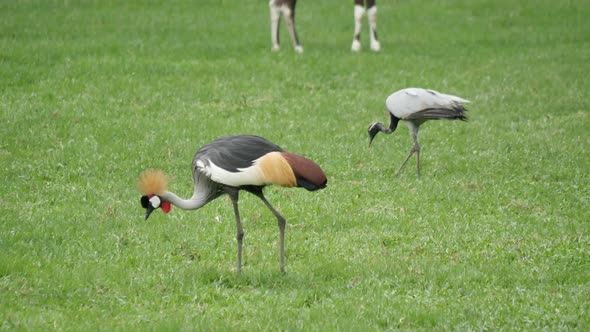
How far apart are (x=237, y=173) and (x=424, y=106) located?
4.70m

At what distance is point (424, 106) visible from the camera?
11609mm

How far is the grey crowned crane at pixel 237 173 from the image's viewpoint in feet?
24.0

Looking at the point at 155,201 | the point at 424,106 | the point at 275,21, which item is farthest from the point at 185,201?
the point at 275,21

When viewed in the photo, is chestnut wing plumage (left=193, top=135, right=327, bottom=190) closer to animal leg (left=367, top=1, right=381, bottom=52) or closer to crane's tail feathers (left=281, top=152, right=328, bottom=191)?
crane's tail feathers (left=281, top=152, right=328, bottom=191)

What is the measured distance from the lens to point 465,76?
17.4 m

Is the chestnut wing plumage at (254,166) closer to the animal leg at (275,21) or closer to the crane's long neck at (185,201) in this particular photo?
the crane's long neck at (185,201)

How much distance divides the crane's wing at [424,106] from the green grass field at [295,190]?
31.2 inches

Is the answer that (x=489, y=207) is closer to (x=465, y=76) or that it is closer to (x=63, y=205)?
(x=63, y=205)

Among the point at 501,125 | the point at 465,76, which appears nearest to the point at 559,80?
the point at 465,76

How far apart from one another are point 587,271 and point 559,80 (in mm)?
9515

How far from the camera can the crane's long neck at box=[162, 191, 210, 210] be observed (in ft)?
24.9

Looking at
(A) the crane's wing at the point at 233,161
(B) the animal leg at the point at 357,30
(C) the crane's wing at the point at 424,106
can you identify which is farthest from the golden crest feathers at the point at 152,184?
(B) the animal leg at the point at 357,30

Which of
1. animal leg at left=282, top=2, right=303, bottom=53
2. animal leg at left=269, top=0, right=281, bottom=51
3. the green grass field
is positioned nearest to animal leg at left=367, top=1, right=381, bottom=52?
the green grass field

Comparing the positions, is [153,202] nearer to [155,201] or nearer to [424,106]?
[155,201]
